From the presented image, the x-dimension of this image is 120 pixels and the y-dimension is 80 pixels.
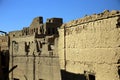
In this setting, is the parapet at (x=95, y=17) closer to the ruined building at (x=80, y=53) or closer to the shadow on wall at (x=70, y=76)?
the ruined building at (x=80, y=53)

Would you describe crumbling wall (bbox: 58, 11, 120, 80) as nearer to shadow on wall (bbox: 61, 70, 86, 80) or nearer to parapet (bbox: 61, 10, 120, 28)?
parapet (bbox: 61, 10, 120, 28)

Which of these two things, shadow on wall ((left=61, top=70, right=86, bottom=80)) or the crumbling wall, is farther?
shadow on wall ((left=61, top=70, right=86, bottom=80))

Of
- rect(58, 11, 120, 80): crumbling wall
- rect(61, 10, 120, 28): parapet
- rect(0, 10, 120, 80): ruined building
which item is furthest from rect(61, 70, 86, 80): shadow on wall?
rect(61, 10, 120, 28): parapet

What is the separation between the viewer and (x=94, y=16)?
11.8 m

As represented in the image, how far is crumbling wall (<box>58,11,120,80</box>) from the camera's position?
35.1 feet

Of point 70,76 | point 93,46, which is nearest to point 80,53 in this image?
point 93,46

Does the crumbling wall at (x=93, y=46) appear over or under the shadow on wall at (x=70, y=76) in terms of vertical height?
over

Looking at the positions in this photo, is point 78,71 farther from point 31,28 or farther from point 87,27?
point 31,28

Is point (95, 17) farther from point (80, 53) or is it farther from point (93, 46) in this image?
point (80, 53)

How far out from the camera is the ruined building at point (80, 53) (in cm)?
1078

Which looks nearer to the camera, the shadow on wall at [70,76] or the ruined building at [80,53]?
the ruined building at [80,53]

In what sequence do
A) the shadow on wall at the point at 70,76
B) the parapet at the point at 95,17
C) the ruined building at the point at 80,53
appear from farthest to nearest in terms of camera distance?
the shadow on wall at the point at 70,76 → the ruined building at the point at 80,53 → the parapet at the point at 95,17

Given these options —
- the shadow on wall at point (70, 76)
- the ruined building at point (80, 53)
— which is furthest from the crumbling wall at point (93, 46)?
the shadow on wall at point (70, 76)

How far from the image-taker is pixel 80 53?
13.0m
